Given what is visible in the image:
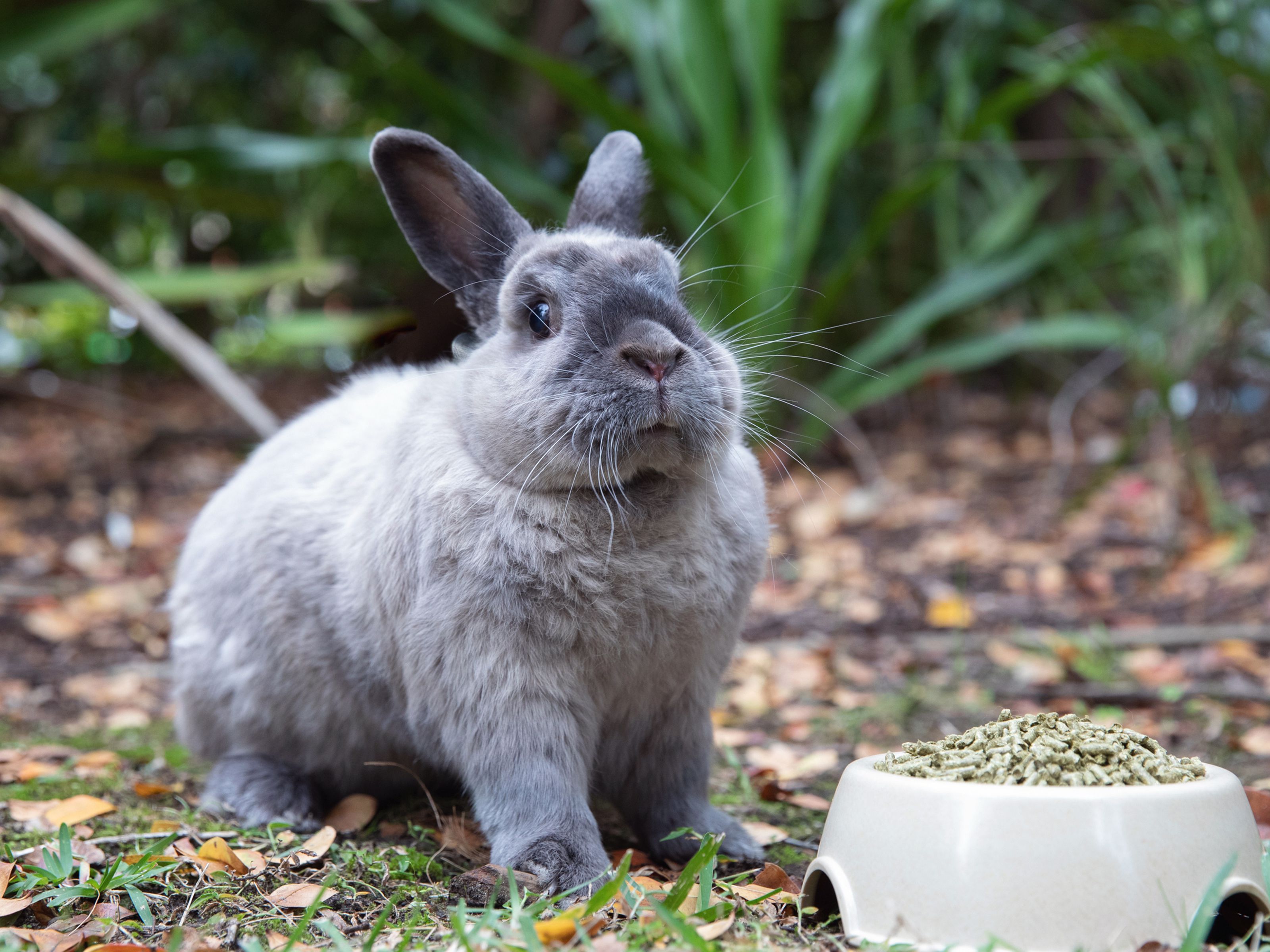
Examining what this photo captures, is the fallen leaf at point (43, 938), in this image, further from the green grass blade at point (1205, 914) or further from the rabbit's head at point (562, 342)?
the green grass blade at point (1205, 914)

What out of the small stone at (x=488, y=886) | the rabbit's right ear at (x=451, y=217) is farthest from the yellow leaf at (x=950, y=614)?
the small stone at (x=488, y=886)

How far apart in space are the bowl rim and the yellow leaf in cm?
253

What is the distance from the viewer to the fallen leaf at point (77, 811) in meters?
2.59

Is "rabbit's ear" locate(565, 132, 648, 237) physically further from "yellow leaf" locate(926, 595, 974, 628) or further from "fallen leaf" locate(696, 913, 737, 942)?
"yellow leaf" locate(926, 595, 974, 628)

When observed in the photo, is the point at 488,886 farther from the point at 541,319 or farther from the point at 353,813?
the point at 541,319

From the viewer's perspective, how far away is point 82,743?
343 cm

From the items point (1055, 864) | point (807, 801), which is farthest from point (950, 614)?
point (1055, 864)

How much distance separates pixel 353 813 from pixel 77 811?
0.58 metres

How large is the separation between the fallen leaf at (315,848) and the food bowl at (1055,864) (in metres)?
1.07

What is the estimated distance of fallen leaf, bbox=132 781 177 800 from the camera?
2.90 meters

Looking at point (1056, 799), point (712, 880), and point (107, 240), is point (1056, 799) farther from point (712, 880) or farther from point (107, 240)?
point (107, 240)

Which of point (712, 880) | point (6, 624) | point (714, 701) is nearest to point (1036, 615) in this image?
point (714, 701)

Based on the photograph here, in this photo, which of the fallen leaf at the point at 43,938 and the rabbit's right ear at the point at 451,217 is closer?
the fallen leaf at the point at 43,938

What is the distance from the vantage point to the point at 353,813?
9.13ft
